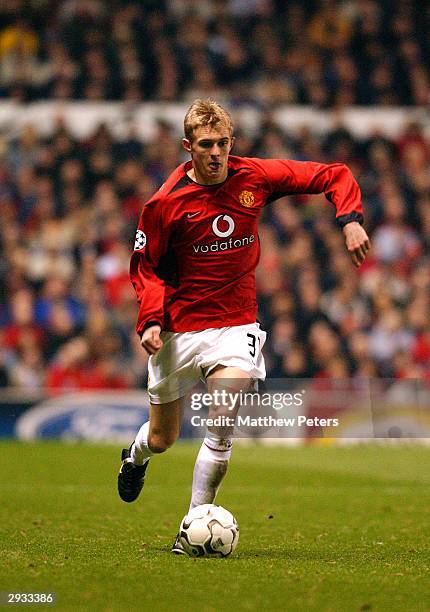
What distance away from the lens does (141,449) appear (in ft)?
21.8

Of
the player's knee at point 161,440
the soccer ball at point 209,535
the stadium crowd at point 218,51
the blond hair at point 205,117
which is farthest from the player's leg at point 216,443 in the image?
the stadium crowd at point 218,51

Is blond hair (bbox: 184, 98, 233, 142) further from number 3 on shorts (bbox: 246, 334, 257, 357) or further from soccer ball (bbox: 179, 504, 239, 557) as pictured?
soccer ball (bbox: 179, 504, 239, 557)

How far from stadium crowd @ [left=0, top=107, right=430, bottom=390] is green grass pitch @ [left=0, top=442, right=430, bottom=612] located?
194cm

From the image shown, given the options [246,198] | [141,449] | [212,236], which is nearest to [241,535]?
[141,449]

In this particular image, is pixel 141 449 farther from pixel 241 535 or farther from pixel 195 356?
pixel 241 535

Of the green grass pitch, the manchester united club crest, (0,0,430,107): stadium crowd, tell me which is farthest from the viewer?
(0,0,430,107): stadium crowd

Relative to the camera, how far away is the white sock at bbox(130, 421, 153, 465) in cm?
659

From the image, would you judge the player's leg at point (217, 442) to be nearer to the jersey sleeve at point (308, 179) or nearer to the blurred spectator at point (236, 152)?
the jersey sleeve at point (308, 179)

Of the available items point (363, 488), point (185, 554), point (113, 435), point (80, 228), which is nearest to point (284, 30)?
point (80, 228)

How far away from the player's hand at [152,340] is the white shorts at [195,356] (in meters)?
0.37

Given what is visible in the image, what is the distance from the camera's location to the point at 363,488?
9891mm

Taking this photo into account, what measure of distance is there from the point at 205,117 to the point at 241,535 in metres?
2.40

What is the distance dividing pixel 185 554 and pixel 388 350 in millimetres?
9360

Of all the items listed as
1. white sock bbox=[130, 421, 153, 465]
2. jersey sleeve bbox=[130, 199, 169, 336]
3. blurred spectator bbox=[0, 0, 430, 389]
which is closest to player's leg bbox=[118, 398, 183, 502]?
white sock bbox=[130, 421, 153, 465]
